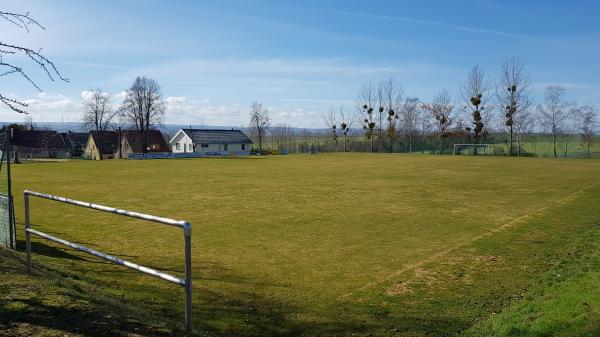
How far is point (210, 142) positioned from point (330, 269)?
252 ft

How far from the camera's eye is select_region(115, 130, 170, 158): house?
81438 mm

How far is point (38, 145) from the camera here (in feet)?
274

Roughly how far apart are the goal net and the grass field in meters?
41.9

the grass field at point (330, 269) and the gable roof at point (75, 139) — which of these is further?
the gable roof at point (75, 139)

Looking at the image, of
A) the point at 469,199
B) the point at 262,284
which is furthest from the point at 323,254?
the point at 469,199

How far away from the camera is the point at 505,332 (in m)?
4.82

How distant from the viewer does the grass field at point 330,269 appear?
5.12 m

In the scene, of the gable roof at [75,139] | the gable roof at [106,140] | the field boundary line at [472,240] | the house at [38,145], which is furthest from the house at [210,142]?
the field boundary line at [472,240]

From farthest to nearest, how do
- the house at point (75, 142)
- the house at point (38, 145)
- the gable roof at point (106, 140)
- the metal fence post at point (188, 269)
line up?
the house at point (75, 142), the gable roof at point (106, 140), the house at point (38, 145), the metal fence post at point (188, 269)

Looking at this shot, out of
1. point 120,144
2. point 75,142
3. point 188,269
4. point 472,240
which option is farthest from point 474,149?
point 75,142

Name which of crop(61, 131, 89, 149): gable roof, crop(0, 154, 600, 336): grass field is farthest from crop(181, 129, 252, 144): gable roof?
crop(0, 154, 600, 336): grass field

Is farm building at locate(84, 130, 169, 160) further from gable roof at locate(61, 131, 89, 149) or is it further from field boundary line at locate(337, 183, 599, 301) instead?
field boundary line at locate(337, 183, 599, 301)

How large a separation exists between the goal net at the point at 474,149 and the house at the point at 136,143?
5323 centimetres

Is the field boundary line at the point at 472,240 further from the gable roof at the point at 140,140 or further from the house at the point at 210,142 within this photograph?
the gable roof at the point at 140,140
